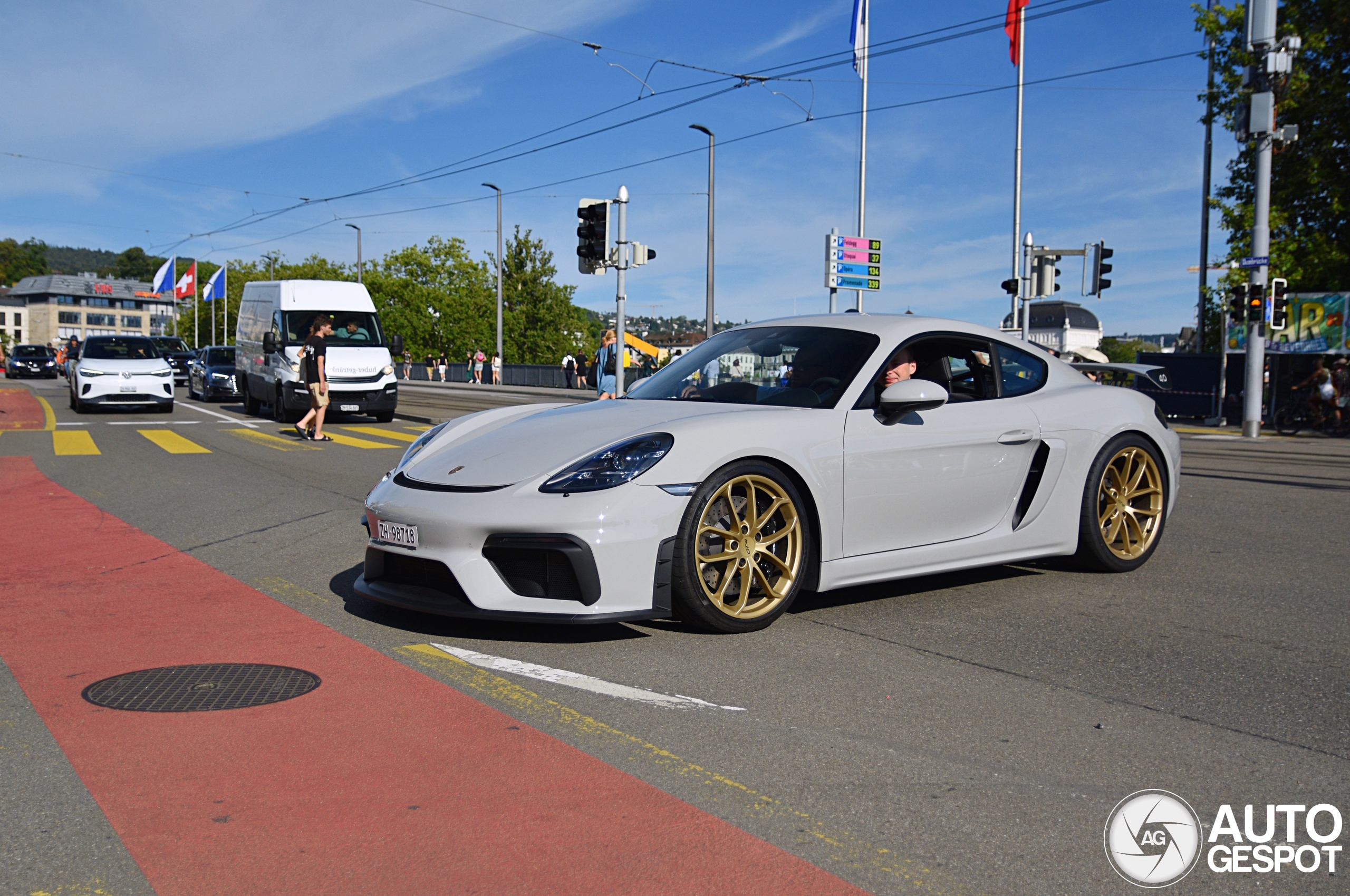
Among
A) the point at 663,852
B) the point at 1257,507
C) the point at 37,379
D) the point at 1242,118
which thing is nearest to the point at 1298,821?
the point at 663,852

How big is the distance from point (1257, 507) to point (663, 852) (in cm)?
820

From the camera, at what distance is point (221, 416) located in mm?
22125

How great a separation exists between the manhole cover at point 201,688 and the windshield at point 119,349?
1981 cm

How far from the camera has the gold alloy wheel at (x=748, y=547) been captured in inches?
183

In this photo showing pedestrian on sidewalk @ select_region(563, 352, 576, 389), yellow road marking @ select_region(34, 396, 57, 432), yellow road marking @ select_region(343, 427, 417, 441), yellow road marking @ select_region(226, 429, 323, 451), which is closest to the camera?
yellow road marking @ select_region(226, 429, 323, 451)

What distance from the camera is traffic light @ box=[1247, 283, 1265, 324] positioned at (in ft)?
65.8

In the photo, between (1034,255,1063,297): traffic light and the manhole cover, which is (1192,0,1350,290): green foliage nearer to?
(1034,255,1063,297): traffic light

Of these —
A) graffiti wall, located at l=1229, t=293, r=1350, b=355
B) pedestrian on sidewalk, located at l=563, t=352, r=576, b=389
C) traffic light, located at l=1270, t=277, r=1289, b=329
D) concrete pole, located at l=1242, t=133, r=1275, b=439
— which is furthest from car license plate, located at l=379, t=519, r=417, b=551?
pedestrian on sidewalk, located at l=563, t=352, r=576, b=389

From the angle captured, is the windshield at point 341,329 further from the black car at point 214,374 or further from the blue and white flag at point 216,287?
the blue and white flag at point 216,287

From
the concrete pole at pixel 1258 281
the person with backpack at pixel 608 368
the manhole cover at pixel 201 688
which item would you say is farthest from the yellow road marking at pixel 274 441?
the concrete pole at pixel 1258 281

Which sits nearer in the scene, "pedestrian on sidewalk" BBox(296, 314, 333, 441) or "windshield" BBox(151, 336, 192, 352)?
"pedestrian on sidewalk" BBox(296, 314, 333, 441)

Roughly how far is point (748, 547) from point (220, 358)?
27.2m

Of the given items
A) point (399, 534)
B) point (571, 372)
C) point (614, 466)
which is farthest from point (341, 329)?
point (571, 372)

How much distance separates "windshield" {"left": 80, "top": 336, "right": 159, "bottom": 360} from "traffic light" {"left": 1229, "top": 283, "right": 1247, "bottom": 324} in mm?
20693
